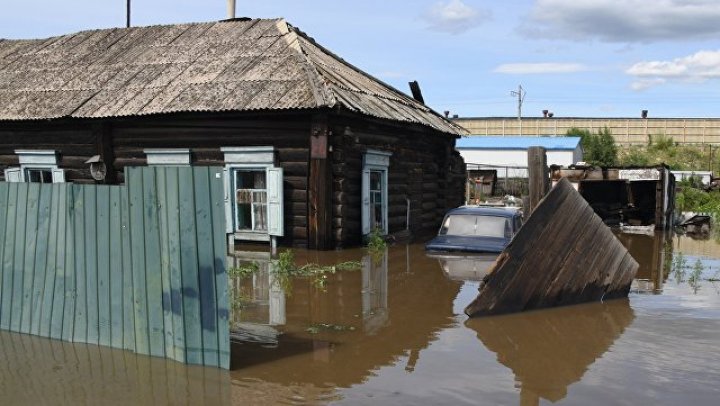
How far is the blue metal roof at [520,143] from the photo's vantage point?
4175 cm

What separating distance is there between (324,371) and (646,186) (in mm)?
18575

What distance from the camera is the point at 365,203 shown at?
13305 mm

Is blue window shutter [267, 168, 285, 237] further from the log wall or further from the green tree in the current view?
the green tree

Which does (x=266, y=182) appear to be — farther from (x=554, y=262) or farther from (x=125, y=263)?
(x=125, y=263)

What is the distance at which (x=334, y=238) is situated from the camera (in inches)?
490

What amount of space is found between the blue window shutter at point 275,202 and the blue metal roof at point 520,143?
105 ft

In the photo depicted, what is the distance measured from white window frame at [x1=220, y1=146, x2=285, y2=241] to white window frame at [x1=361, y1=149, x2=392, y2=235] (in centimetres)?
186

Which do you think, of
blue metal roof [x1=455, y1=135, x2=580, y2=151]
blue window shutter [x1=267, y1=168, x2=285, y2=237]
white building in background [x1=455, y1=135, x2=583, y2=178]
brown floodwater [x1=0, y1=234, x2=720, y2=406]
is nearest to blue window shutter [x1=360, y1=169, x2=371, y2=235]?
blue window shutter [x1=267, y1=168, x2=285, y2=237]

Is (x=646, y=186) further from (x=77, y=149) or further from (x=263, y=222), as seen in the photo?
(x=77, y=149)

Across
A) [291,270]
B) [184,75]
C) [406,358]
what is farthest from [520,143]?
[406,358]

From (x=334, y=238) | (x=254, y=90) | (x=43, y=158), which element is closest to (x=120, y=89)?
(x=43, y=158)

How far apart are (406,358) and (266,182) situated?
782 centimetres

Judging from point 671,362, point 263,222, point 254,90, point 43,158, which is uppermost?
point 254,90

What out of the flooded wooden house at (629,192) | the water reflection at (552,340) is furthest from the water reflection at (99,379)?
the flooded wooden house at (629,192)
